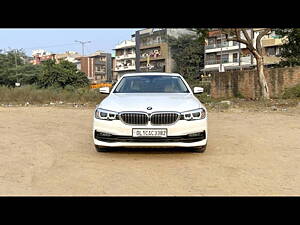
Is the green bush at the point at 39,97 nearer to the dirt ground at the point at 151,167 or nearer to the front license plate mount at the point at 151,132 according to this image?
the dirt ground at the point at 151,167

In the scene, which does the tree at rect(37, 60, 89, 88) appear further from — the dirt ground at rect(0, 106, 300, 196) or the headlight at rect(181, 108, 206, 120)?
the headlight at rect(181, 108, 206, 120)

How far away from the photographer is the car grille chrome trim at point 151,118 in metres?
4.88

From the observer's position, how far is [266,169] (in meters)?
4.52

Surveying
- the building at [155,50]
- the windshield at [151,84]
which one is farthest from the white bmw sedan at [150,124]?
the building at [155,50]

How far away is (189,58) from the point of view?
5531cm

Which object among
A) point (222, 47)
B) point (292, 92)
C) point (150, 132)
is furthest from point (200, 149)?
point (222, 47)

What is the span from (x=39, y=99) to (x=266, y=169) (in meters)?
18.2

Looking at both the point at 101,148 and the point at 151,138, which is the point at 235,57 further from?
the point at 151,138

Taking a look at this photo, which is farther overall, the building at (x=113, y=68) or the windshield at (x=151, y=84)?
the building at (x=113, y=68)

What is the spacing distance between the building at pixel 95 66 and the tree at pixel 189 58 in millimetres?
28395

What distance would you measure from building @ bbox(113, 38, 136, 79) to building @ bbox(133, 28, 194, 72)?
4229mm

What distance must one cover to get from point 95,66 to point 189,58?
3628cm

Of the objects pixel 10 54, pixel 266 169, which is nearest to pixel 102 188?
pixel 266 169

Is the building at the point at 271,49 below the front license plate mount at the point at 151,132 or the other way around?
the other way around
